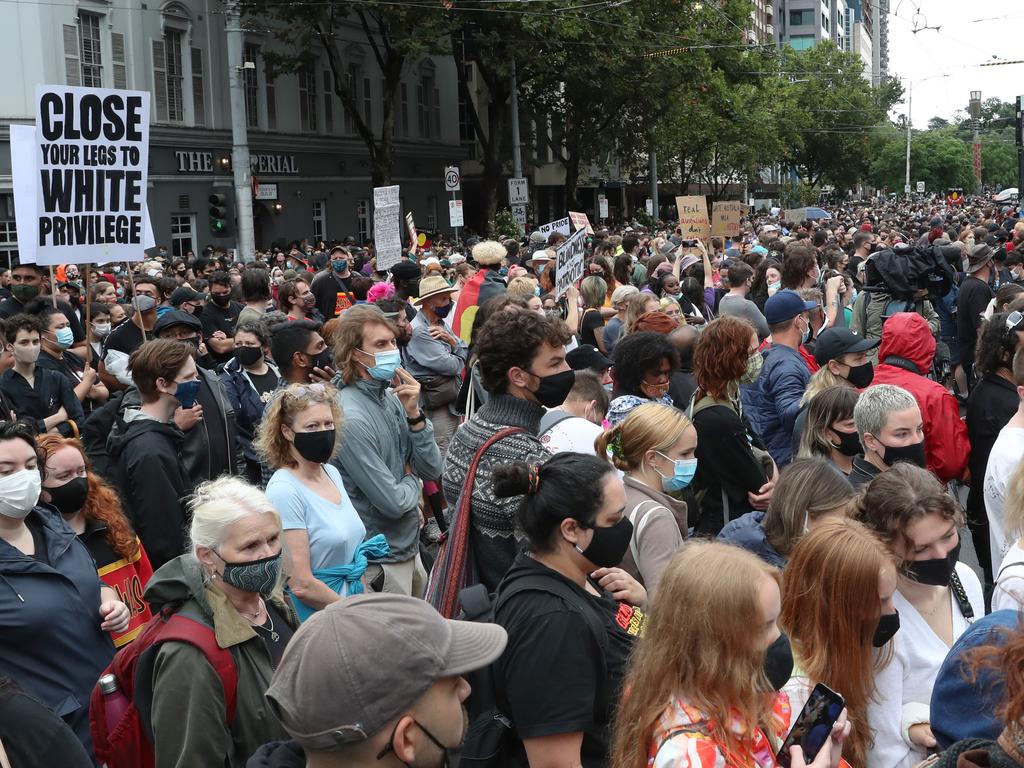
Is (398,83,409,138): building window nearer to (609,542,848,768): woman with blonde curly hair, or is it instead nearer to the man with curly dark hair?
the man with curly dark hair

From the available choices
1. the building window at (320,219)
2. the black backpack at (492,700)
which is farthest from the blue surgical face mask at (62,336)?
the building window at (320,219)

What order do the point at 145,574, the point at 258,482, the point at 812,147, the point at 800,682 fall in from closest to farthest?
1. the point at 800,682
2. the point at 145,574
3. the point at 258,482
4. the point at 812,147

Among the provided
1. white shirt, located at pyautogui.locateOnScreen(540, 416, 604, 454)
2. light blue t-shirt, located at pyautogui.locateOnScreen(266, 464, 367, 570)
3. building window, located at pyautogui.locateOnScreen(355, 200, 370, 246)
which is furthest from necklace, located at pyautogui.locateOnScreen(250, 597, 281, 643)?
building window, located at pyautogui.locateOnScreen(355, 200, 370, 246)

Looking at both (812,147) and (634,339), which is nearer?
(634,339)

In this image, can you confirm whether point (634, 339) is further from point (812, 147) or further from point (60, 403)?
point (812, 147)

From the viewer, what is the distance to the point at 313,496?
15.9ft

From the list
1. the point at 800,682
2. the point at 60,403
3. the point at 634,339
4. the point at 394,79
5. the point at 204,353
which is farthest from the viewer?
the point at 394,79

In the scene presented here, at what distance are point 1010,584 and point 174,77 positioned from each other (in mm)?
32129

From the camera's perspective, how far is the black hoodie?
548 cm

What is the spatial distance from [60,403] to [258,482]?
199 cm

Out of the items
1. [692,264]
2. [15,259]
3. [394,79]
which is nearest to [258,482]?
[692,264]

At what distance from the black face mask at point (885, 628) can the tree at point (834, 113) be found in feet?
252

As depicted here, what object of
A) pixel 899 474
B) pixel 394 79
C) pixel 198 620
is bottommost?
pixel 198 620

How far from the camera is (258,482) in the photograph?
719 centimetres
